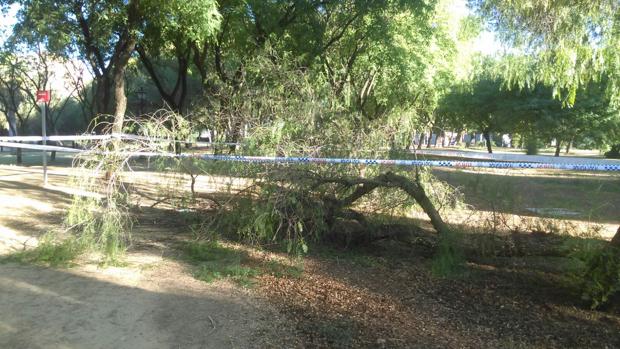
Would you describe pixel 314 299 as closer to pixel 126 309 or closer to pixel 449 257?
pixel 126 309

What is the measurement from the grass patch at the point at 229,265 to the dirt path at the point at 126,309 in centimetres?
22

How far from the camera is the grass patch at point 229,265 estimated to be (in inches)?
225

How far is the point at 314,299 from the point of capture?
17.0 ft

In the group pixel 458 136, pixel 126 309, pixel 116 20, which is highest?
pixel 116 20

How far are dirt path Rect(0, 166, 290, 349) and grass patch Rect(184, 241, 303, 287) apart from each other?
0.22 metres

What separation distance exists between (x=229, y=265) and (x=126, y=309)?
166 centimetres

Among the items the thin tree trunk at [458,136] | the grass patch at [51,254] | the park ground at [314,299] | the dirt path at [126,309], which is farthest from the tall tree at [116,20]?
the thin tree trunk at [458,136]

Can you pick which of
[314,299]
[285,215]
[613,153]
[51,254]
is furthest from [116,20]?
[613,153]

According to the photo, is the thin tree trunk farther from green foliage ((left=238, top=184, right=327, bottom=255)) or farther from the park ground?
green foliage ((left=238, top=184, right=327, bottom=255))

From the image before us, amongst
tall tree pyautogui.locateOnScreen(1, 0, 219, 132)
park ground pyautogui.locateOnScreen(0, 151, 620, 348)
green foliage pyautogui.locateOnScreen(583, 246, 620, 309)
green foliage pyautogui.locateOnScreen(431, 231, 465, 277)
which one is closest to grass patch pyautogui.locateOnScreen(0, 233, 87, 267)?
park ground pyautogui.locateOnScreen(0, 151, 620, 348)

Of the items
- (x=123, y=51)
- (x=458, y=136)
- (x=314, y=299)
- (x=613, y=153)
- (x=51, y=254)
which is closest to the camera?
(x=314, y=299)

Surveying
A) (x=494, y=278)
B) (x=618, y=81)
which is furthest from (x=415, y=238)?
(x=618, y=81)

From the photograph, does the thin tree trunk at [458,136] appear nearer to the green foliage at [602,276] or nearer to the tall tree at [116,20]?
the tall tree at [116,20]

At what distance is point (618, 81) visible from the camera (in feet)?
28.9
